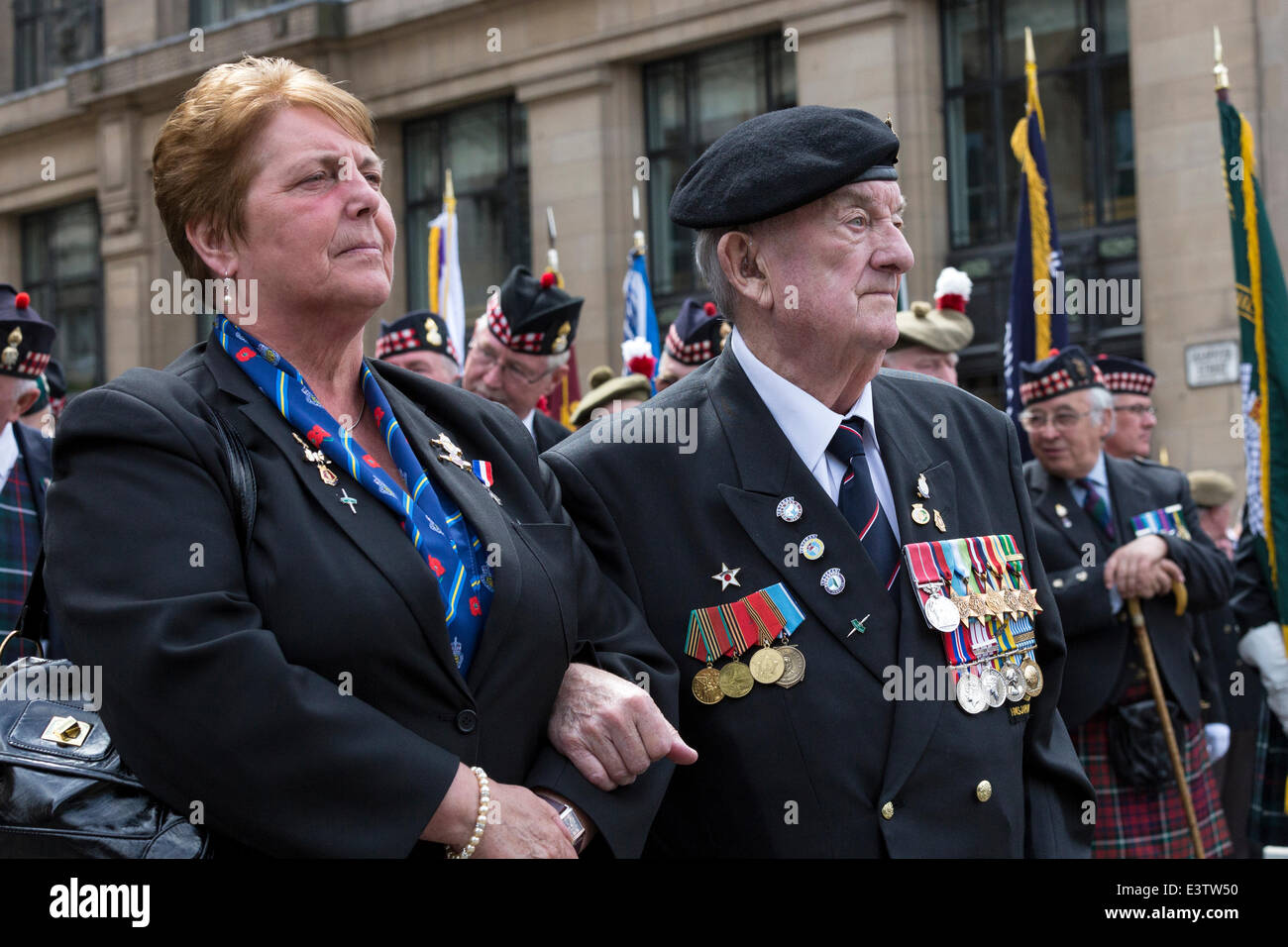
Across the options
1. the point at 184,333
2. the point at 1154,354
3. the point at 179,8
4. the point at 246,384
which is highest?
the point at 179,8

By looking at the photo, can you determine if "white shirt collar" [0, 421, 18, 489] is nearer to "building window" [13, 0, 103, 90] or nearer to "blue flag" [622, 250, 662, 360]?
"blue flag" [622, 250, 662, 360]

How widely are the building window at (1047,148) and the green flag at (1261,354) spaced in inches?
344

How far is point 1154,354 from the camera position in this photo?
1419cm

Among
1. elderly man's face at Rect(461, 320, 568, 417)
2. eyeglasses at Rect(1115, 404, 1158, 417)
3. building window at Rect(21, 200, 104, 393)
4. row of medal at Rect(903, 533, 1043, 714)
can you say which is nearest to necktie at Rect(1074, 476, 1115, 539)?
eyeglasses at Rect(1115, 404, 1158, 417)

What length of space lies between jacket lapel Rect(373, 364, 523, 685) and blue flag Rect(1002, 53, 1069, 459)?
16.5 ft

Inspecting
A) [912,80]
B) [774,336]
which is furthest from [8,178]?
[774,336]

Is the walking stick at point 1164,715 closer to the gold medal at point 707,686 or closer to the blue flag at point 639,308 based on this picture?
the gold medal at point 707,686

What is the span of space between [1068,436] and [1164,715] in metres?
1.14

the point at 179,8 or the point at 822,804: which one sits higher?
the point at 179,8

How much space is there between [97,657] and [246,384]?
20.6 inches

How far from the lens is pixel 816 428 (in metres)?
3.02

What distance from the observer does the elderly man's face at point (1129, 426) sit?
7.88 meters

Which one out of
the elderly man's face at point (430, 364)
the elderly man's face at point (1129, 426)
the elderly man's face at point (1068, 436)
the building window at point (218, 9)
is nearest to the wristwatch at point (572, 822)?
the elderly man's face at point (1068, 436)
